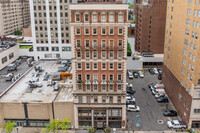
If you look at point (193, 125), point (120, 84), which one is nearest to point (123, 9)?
point (120, 84)

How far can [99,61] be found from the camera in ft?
185

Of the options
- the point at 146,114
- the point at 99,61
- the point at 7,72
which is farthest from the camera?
the point at 7,72

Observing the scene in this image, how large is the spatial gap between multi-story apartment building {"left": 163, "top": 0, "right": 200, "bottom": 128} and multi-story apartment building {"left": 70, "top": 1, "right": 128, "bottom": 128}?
1901cm

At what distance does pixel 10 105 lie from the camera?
5869cm

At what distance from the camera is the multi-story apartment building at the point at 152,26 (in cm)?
11393

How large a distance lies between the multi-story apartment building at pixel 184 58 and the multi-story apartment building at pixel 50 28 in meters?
51.1

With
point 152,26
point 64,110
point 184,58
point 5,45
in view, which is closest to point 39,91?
point 64,110

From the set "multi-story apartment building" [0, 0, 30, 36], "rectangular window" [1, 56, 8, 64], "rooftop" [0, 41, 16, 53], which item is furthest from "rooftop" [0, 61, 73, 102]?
"multi-story apartment building" [0, 0, 30, 36]

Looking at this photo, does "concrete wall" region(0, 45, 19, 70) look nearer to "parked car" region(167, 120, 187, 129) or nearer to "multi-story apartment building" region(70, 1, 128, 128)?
"multi-story apartment building" region(70, 1, 128, 128)

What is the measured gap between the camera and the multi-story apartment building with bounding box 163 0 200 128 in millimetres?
56625

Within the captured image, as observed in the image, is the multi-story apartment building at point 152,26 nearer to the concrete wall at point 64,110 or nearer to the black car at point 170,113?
the black car at point 170,113

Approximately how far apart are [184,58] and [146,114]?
71.8ft

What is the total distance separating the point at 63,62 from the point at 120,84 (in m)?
38.8

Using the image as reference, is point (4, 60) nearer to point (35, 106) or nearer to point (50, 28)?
point (50, 28)
